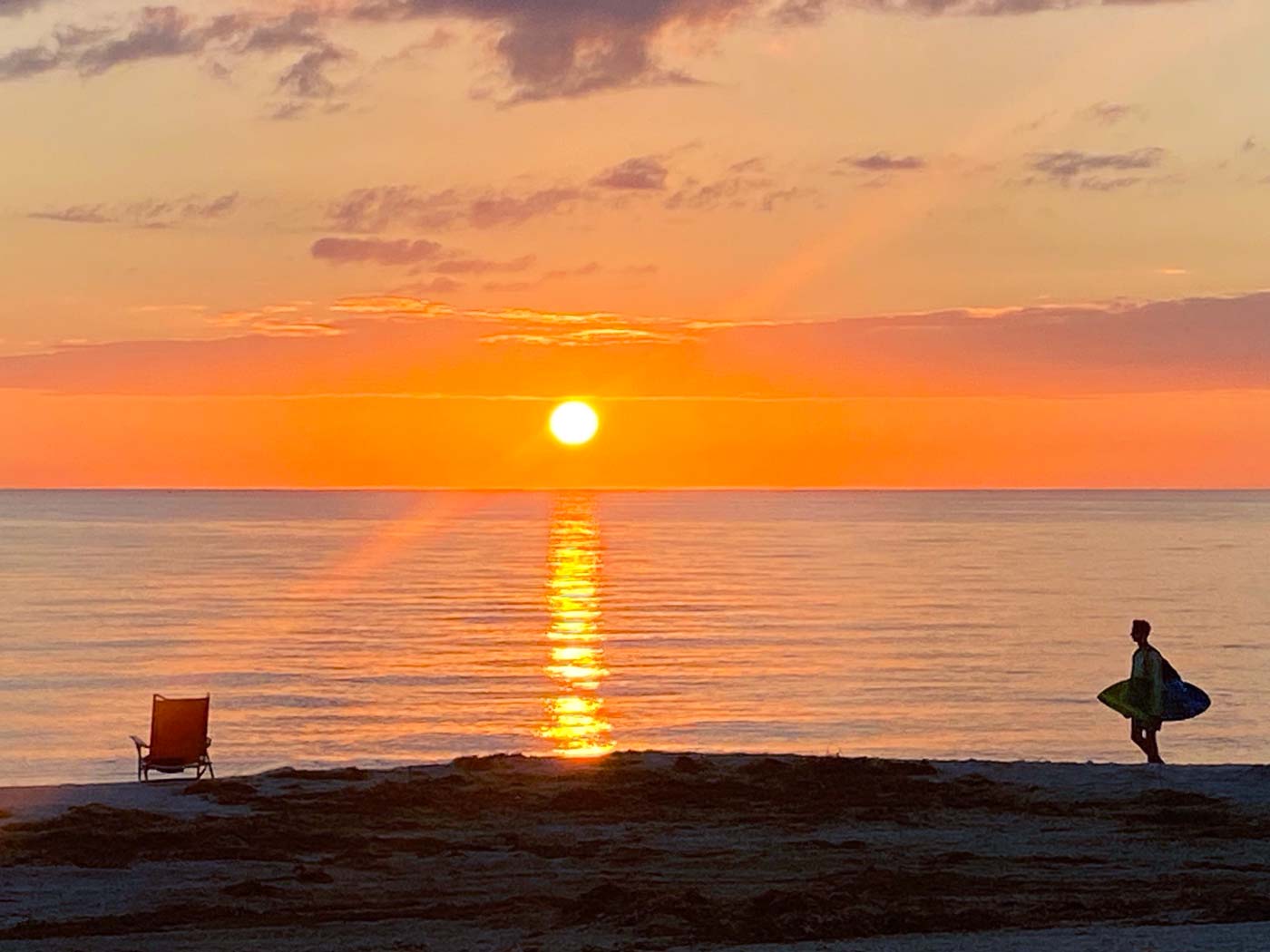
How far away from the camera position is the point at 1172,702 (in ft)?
63.3

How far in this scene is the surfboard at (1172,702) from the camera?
1922 centimetres

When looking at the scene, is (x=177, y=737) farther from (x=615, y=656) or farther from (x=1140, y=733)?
(x=615, y=656)

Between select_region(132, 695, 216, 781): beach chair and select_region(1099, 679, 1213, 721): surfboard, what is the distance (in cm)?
1027

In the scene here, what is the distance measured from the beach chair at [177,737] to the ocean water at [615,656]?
1151 cm

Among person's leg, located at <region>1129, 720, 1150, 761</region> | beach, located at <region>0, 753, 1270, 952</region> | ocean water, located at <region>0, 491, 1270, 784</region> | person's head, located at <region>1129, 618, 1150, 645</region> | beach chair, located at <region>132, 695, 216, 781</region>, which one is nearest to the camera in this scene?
beach, located at <region>0, 753, 1270, 952</region>

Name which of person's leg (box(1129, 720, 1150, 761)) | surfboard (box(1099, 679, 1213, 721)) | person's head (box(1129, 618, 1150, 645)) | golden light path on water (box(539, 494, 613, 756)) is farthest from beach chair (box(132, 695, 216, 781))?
person's leg (box(1129, 720, 1150, 761))

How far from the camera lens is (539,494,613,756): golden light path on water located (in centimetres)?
3700

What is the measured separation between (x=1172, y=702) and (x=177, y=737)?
11.3 m

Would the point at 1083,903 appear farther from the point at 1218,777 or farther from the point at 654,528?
the point at 654,528

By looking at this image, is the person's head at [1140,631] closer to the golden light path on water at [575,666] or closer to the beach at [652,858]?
the beach at [652,858]

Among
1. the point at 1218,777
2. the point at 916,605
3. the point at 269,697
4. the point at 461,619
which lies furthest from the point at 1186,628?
the point at 1218,777

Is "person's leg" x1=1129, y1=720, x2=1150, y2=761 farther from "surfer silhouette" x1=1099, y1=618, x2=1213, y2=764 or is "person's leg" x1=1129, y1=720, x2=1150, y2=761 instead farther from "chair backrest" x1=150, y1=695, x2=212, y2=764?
"chair backrest" x1=150, y1=695, x2=212, y2=764

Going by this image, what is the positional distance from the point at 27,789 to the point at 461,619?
51.1 metres

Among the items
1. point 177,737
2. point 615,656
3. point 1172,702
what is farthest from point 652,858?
point 615,656
